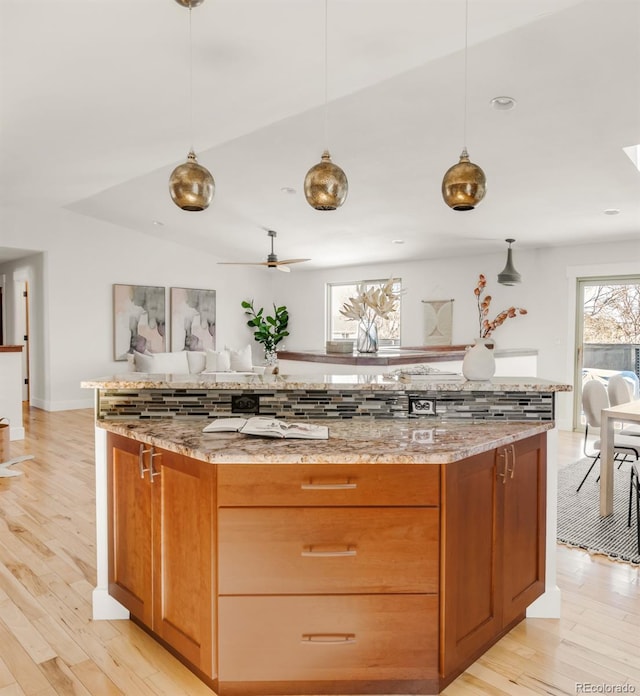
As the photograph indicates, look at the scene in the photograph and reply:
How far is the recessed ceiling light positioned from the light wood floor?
9.51 ft

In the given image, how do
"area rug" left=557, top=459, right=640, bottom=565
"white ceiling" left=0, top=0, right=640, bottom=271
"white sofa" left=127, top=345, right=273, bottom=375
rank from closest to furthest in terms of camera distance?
1. "white ceiling" left=0, top=0, right=640, bottom=271
2. "area rug" left=557, top=459, right=640, bottom=565
3. "white sofa" left=127, top=345, right=273, bottom=375

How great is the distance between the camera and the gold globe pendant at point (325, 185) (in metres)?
2.08

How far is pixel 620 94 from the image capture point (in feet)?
10.9

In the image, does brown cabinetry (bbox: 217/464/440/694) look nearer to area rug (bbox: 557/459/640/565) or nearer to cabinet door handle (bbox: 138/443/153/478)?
cabinet door handle (bbox: 138/443/153/478)

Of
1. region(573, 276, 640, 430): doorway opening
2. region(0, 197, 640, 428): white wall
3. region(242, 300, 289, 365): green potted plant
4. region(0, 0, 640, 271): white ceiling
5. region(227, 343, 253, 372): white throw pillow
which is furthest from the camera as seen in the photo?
region(242, 300, 289, 365): green potted plant

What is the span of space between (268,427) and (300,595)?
580mm

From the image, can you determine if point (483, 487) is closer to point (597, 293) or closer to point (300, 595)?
point (300, 595)

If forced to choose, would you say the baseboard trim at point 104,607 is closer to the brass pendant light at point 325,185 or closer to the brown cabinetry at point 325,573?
the brown cabinetry at point 325,573

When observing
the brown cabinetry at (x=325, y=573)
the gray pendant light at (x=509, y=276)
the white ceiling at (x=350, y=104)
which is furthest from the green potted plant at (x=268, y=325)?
the brown cabinetry at (x=325, y=573)

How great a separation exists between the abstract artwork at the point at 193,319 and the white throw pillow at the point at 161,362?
1479mm

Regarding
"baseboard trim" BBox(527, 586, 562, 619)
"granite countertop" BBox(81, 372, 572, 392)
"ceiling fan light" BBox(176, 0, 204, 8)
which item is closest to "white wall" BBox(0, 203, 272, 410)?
"ceiling fan light" BBox(176, 0, 204, 8)

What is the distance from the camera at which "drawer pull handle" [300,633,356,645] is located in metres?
1.74

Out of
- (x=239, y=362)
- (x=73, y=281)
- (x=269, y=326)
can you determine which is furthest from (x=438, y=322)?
(x=73, y=281)

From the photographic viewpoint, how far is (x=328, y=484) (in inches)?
67.2
